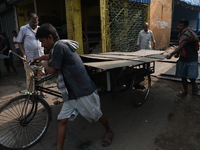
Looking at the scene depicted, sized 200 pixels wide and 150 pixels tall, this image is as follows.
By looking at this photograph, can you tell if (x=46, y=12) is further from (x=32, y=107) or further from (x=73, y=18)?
(x=32, y=107)

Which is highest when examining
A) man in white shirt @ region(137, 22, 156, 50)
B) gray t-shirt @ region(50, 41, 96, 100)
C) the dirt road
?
man in white shirt @ region(137, 22, 156, 50)

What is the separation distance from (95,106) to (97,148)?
612 millimetres

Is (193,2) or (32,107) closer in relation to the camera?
(32,107)

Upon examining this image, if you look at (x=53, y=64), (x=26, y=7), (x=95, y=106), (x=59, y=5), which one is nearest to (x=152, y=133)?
(x=95, y=106)

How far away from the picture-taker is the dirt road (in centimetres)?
218

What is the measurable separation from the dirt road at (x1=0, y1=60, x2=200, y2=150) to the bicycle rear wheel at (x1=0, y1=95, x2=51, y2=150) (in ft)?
0.53

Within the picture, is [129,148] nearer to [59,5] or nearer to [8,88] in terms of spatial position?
[8,88]

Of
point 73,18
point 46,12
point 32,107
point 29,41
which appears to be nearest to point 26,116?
point 32,107

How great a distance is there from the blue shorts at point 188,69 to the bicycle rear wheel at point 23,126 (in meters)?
2.88

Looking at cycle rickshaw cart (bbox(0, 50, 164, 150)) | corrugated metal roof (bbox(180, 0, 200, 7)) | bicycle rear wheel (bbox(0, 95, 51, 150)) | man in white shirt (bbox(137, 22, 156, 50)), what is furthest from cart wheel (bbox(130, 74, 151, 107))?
corrugated metal roof (bbox(180, 0, 200, 7))

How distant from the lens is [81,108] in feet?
6.31

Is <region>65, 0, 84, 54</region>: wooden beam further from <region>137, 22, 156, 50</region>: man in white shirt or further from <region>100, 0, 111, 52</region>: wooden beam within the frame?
<region>137, 22, 156, 50</region>: man in white shirt

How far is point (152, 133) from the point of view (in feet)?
7.87

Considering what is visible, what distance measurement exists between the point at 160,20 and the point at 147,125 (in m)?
7.64
